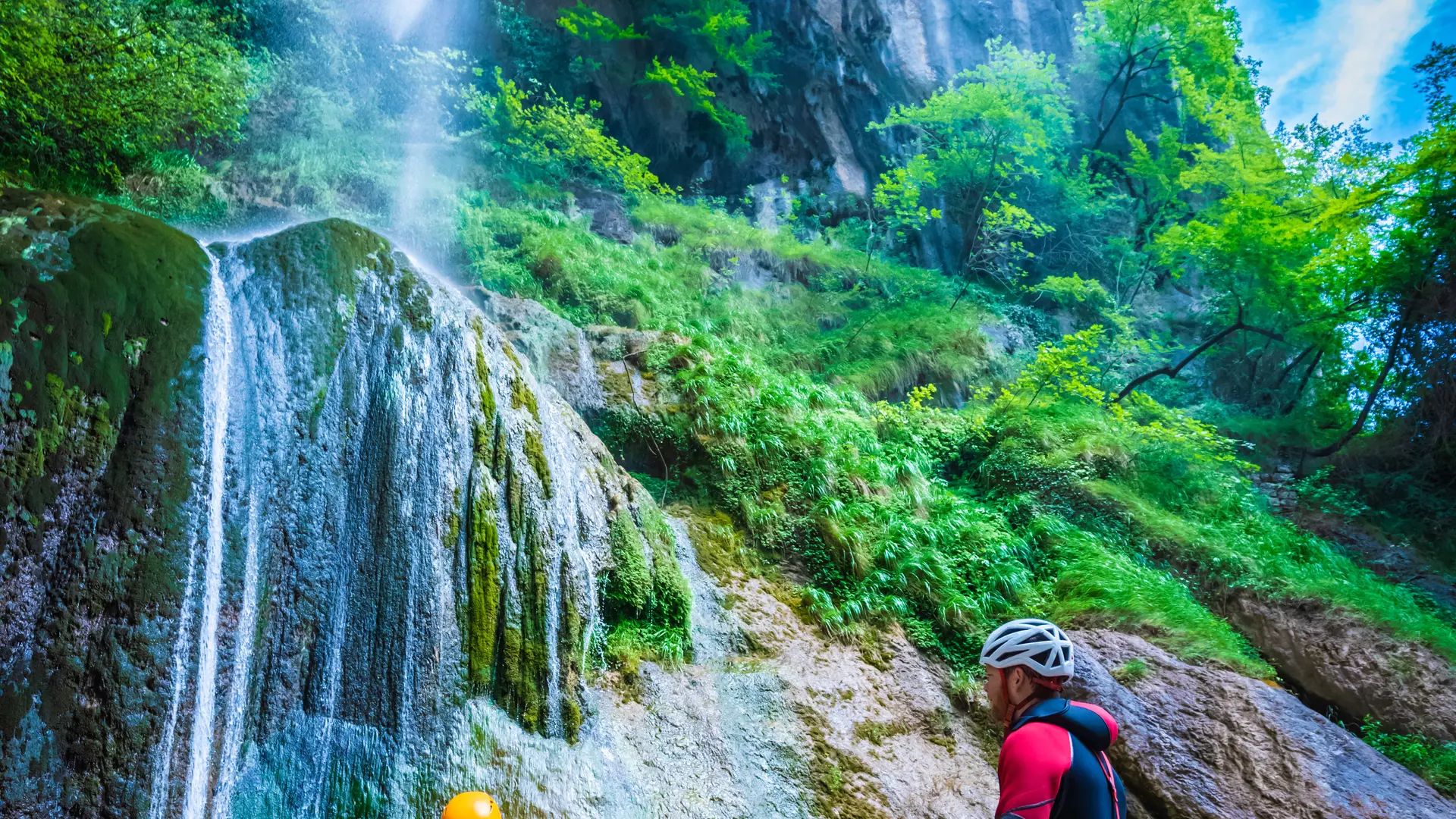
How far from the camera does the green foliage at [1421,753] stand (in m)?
5.07

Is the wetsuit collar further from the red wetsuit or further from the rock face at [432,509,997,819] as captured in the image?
the rock face at [432,509,997,819]

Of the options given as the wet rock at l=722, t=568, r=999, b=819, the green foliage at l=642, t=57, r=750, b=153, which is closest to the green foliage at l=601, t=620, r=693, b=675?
the wet rock at l=722, t=568, r=999, b=819

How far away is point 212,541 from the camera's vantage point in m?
3.38

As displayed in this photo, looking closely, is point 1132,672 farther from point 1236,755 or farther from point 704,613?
point 704,613

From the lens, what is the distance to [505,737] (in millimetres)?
4027

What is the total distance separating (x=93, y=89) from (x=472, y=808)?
26.4 feet

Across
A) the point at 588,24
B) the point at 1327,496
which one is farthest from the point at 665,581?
the point at 588,24

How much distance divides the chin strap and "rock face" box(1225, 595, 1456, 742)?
6.08 meters

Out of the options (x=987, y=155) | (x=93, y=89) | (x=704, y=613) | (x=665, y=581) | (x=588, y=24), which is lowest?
(x=704, y=613)

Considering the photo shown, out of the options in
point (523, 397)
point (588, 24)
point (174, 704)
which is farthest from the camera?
point (588, 24)

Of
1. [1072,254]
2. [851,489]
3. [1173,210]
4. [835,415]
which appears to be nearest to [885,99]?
[1072,254]

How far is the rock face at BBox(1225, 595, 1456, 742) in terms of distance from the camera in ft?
18.2

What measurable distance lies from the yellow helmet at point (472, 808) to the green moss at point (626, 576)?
3845mm

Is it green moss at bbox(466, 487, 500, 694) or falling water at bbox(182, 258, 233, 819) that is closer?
falling water at bbox(182, 258, 233, 819)
